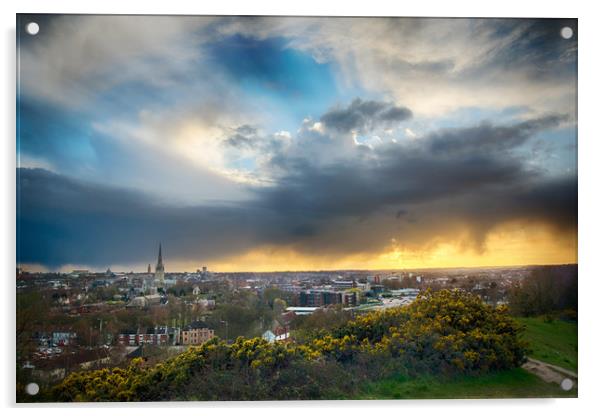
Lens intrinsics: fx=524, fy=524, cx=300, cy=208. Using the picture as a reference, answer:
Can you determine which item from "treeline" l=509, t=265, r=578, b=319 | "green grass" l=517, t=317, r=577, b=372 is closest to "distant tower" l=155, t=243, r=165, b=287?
"treeline" l=509, t=265, r=578, b=319

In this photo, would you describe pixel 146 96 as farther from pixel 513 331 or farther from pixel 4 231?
pixel 513 331

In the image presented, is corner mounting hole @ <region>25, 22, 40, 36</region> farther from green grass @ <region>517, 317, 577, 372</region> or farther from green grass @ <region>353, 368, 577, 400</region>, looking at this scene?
green grass @ <region>517, 317, 577, 372</region>

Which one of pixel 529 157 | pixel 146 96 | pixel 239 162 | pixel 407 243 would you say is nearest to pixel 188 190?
pixel 239 162

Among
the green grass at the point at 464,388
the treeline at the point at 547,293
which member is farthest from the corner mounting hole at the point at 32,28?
the treeline at the point at 547,293

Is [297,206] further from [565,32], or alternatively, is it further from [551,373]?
[565,32]
